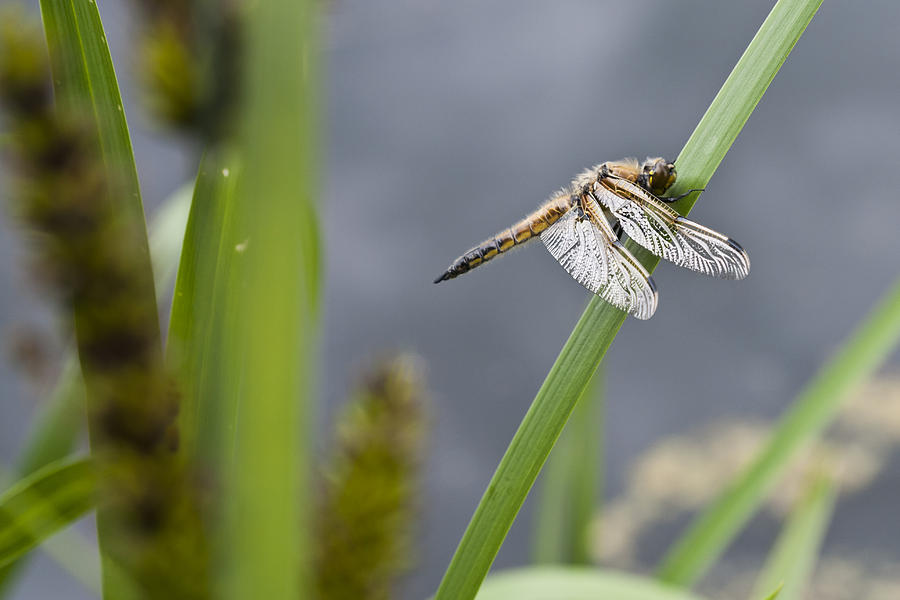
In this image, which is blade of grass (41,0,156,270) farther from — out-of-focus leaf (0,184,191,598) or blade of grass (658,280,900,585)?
blade of grass (658,280,900,585)

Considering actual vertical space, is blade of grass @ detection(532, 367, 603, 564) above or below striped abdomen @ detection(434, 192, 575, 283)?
below

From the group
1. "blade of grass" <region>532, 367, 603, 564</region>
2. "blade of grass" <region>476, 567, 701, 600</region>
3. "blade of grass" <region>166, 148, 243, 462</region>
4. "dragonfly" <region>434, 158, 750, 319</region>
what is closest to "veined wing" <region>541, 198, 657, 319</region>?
"dragonfly" <region>434, 158, 750, 319</region>

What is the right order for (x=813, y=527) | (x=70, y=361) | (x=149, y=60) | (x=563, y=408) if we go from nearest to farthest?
(x=149, y=60) → (x=563, y=408) → (x=70, y=361) → (x=813, y=527)

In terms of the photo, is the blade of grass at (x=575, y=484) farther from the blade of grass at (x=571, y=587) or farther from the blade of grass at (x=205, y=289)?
the blade of grass at (x=205, y=289)

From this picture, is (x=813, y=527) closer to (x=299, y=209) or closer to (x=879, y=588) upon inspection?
(x=299, y=209)

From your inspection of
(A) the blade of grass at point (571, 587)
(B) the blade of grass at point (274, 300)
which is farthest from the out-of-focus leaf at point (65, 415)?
(B) the blade of grass at point (274, 300)

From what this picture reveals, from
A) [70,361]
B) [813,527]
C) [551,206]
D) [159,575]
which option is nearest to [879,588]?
[813,527]
